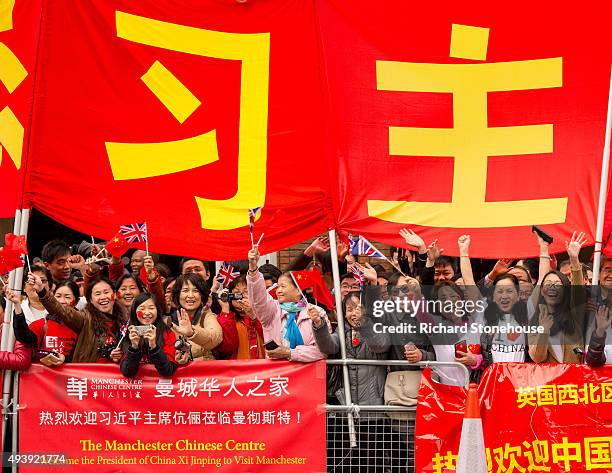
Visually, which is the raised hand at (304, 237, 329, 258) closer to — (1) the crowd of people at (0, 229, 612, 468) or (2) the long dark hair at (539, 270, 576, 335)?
(1) the crowd of people at (0, 229, 612, 468)

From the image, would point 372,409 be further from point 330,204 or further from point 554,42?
point 554,42

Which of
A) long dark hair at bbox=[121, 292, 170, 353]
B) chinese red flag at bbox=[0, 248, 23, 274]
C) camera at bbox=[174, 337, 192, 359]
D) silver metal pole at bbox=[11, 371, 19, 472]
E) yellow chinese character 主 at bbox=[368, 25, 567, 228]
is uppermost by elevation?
yellow chinese character 主 at bbox=[368, 25, 567, 228]

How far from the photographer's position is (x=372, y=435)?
30.2ft

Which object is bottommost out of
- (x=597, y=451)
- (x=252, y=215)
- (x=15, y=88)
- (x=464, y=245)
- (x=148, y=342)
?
(x=597, y=451)

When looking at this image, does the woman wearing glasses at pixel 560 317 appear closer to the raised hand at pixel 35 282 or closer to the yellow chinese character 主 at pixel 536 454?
the yellow chinese character 主 at pixel 536 454

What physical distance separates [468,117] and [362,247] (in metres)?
1.44

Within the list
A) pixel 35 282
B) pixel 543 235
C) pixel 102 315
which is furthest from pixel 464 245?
pixel 35 282

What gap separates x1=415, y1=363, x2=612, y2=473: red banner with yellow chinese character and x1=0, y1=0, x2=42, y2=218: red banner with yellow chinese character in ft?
12.5

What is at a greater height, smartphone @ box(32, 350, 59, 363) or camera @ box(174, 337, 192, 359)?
camera @ box(174, 337, 192, 359)

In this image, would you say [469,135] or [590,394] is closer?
[590,394]

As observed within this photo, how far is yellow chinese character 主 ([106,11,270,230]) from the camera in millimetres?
9844

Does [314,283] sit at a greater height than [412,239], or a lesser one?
lesser

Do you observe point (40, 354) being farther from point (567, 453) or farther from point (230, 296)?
point (567, 453)

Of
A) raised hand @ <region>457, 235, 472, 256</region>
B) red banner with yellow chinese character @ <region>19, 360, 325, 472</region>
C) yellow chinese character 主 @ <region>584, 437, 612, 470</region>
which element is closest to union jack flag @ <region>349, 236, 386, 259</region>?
raised hand @ <region>457, 235, 472, 256</region>
